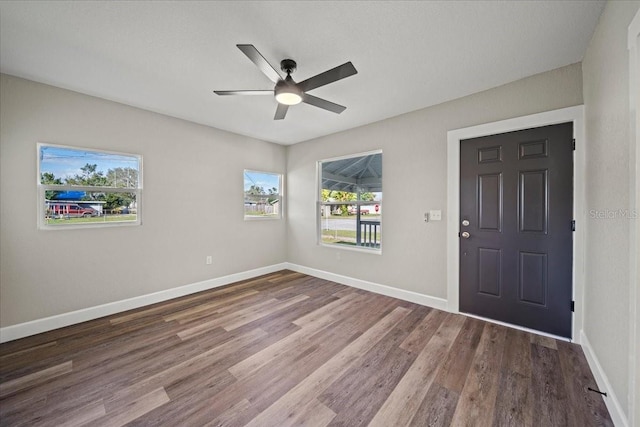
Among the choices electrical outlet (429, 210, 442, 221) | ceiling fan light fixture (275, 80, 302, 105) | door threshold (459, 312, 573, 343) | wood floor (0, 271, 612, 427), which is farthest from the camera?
electrical outlet (429, 210, 442, 221)

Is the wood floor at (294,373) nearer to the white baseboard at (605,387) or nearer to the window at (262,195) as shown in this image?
the white baseboard at (605,387)

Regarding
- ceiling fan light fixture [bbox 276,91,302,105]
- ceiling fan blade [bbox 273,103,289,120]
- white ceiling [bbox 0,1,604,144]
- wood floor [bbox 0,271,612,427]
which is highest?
white ceiling [bbox 0,1,604,144]

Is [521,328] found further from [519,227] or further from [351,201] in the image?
[351,201]

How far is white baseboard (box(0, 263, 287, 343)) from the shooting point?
7.89ft

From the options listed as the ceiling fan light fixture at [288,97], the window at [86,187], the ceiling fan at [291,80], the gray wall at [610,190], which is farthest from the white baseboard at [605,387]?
the window at [86,187]

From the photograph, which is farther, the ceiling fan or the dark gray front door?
the dark gray front door

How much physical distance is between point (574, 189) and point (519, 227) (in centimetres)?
54

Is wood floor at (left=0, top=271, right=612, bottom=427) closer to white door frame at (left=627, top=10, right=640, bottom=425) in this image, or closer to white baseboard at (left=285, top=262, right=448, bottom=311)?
white baseboard at (left=285, top=262, right=448, bottom=311)

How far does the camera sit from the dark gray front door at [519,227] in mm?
2309

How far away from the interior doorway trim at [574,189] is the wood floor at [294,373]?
1.24ft

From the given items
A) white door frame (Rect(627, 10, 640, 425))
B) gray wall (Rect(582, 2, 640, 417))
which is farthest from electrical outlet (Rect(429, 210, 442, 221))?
white door frame (Rect(627, 10, 640, 425))

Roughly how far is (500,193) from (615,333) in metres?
1.48

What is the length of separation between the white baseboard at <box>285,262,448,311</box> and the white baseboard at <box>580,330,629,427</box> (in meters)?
1.19

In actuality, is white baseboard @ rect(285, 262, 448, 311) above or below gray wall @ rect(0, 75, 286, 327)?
below
